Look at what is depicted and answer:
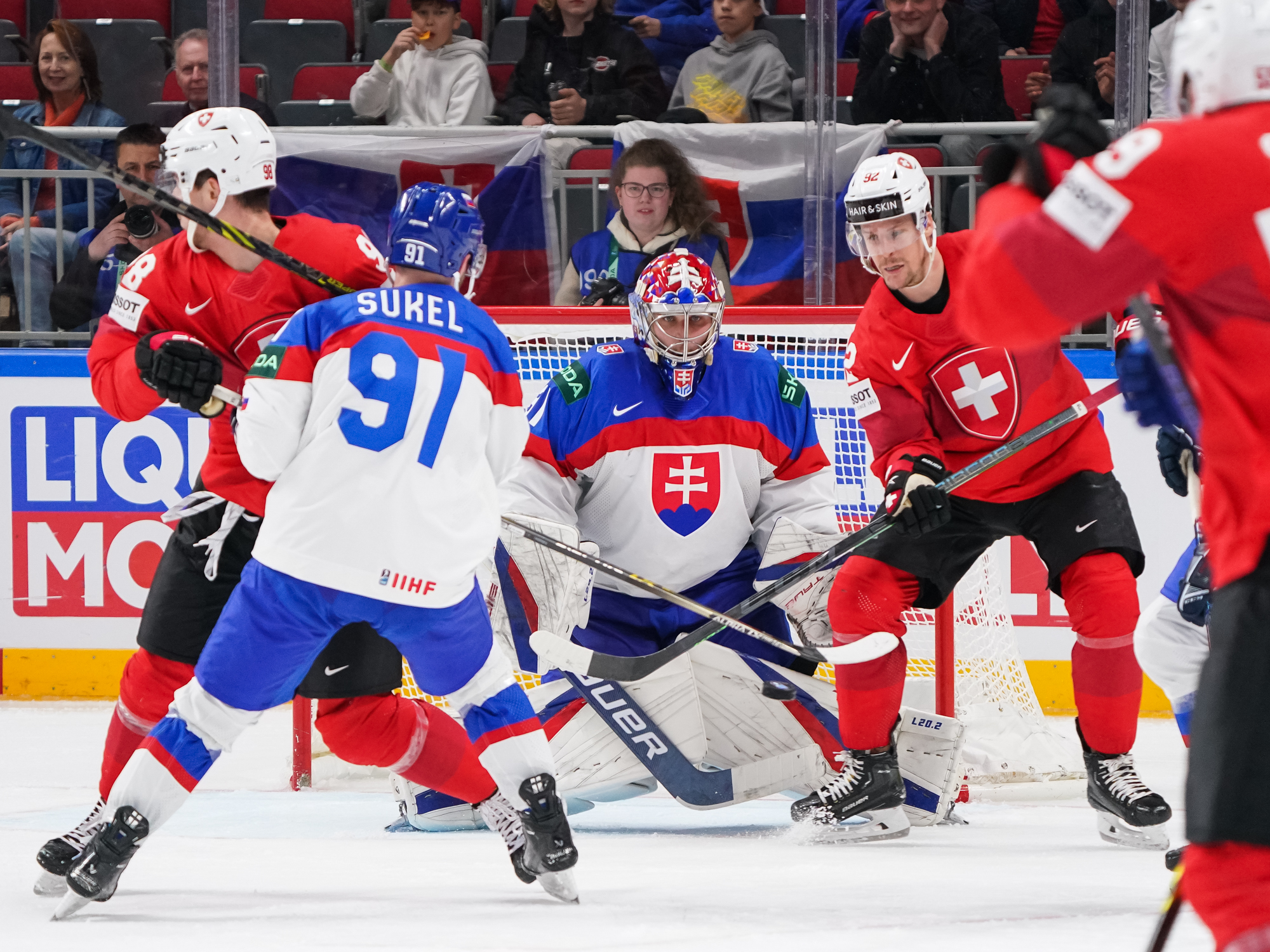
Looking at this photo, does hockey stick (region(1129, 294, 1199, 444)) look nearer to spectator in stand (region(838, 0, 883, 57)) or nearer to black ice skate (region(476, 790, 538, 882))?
black ice skate (region(476, 790, 538, 882))

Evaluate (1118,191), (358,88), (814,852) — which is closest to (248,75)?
(358,88)

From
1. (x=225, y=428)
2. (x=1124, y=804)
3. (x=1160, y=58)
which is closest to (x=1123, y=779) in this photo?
(x=1124, y=804)

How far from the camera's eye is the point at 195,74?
4.98 metres

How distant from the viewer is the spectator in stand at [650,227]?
4.35 m

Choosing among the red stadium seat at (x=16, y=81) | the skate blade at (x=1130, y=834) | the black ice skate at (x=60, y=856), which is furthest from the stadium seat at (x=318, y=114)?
the skate blade at (x=1130, y=834)

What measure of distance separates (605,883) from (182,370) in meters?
1.11

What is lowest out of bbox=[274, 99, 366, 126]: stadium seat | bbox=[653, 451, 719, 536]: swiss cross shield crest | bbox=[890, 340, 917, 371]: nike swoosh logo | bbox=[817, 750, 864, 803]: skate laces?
bbox=[817, 750, 864, 803]: skate laces

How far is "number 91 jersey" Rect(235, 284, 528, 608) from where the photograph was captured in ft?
7.88

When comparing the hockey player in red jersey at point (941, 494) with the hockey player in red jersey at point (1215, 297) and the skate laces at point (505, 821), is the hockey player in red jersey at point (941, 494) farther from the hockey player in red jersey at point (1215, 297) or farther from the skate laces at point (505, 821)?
the hockey player in red jersey at point (1215, 297)

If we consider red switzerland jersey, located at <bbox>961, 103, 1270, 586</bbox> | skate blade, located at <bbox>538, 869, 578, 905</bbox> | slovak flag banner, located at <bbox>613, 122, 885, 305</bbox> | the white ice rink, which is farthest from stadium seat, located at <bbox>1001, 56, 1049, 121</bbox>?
red switzerland jersey, located at <bbox>961, 103, 1270, 586</bbox>

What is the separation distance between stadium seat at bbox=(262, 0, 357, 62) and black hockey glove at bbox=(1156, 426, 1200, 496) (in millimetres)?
3975

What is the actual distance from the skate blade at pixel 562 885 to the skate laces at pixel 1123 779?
3.67 feet

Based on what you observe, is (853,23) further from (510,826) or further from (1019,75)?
(510,826)

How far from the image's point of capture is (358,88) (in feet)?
16.5
